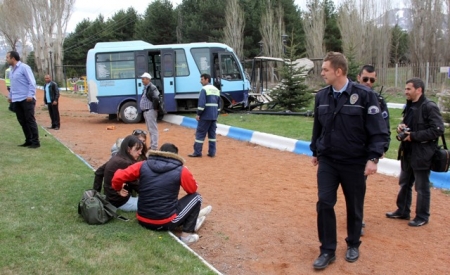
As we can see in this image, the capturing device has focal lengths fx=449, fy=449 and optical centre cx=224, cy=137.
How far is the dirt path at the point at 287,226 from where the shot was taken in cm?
441

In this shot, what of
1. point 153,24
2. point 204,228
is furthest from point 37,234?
point 153,24

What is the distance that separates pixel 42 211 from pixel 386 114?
13.9 feet

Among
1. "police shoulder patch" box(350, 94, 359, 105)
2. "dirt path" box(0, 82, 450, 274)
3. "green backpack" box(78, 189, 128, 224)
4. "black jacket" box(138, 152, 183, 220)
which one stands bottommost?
"dirt path" box(0, 82, 450, 274)

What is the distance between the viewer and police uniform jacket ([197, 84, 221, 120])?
31.3 ft

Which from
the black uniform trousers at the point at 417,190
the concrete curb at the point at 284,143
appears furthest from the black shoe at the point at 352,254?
the concrete curb at the point at 284,143

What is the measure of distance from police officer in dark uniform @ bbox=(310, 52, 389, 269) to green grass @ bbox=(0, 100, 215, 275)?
4.19 ft

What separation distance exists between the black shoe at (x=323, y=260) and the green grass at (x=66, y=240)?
107 cm

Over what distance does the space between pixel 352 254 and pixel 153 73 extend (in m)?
14.0

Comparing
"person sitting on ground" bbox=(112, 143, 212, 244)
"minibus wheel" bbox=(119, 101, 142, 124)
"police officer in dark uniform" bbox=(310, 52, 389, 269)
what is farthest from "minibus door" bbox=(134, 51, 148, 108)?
"police officer in dark uniform" bbox=(310, 52, 389, 269)

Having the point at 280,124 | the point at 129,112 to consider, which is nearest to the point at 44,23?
the point at 129,112

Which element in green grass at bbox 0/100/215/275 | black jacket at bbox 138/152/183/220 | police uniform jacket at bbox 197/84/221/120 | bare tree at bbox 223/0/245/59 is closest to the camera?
green grass at bbox 0/100/215/275

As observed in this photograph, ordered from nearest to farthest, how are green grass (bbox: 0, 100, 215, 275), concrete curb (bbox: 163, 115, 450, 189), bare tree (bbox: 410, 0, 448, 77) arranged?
green grass (bbox: 0, 100, 215, 275), concrete curb (bbox: 163, 115, 450, 189), bare tree (bbox: 410, 0, 448, 77)

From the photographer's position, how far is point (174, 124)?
16438mm

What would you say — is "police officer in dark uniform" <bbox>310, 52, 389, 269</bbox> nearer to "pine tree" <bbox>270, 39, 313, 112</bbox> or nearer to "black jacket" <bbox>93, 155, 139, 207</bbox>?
"black jacket" <bbox>93, 155, 139, 207</bbox>
